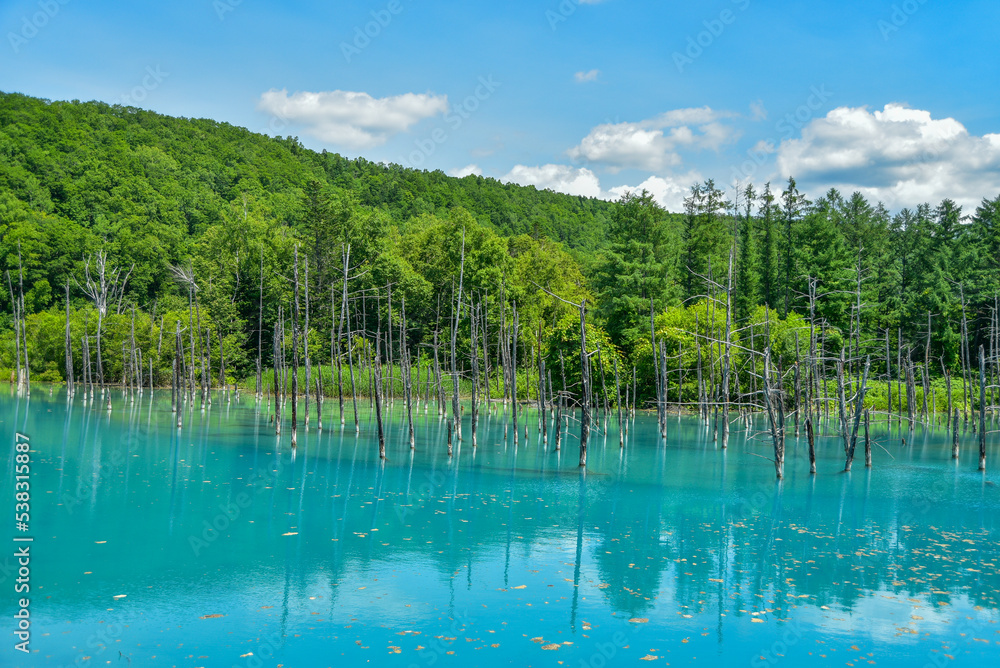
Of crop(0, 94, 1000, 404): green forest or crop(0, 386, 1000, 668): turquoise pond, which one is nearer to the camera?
crop(0, 386, 1000, 668): turquoise pond

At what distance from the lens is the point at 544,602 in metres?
11.8

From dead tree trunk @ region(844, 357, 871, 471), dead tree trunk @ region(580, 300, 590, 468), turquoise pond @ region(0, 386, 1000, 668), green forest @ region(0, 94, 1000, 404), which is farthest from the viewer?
green forest @ region(0, 94, 1000, 404)

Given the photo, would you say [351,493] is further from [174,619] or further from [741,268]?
[741,268]

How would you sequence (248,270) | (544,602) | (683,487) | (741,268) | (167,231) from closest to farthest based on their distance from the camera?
(544,602) → (683,487) → (741,268) → (248,270) → (167,231)

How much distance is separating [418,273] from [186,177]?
119 feet

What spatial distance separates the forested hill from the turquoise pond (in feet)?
181

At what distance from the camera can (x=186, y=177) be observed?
270 feet

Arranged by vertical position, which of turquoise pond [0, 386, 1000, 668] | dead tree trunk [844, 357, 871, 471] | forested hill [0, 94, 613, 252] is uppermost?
forested hill [0, 94, 613, 252]

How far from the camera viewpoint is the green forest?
48812 millimetres

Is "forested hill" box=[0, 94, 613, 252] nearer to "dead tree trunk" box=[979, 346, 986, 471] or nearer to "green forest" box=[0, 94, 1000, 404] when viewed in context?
"green forest" box=[0, 94, 1000, 404]

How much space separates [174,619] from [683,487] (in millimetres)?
15286

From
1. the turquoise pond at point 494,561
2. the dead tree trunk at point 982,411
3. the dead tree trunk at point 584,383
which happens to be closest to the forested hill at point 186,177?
the turquoise pond at point 494,561

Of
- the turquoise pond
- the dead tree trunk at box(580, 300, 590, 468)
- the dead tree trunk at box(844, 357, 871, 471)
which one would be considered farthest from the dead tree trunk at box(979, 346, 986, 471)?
the dead tree trunk at box(580, 300, 590, 468)

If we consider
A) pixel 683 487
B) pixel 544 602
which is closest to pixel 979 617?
pixel 544 602
